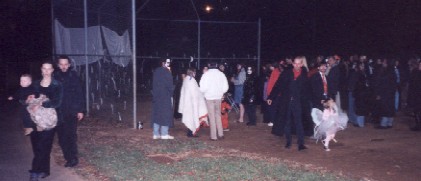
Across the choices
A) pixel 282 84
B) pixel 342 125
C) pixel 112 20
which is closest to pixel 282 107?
pixel 282 84

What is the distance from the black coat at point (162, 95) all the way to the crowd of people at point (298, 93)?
2.8 inches

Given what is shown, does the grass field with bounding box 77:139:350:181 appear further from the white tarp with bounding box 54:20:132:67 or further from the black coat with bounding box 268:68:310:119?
the white tarp with bounding box 54:20:132:67

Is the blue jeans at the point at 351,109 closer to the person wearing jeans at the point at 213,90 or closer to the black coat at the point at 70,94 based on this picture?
the person wearing jeans at the point at 213,90

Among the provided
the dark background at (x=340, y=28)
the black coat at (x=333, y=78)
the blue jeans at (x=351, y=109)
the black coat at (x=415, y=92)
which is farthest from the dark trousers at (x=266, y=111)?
the dark background at (x=340, y=28)

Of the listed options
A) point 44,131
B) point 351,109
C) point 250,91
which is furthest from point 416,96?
point 44,131

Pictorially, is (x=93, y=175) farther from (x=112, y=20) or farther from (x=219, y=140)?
(x=112, y=20)

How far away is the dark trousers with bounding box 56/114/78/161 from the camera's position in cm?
719

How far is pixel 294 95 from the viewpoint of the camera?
885cm

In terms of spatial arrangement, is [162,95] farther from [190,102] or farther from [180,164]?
[180,164]

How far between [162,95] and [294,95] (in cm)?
292

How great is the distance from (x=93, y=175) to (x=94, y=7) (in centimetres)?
915

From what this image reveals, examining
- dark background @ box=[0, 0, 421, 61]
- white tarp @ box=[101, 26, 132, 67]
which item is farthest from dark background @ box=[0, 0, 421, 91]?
white tarp @ box=[101, 26, 132, 67]

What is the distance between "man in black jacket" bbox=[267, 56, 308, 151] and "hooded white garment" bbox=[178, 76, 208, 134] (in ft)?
7.22

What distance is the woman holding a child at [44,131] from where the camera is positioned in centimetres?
649
